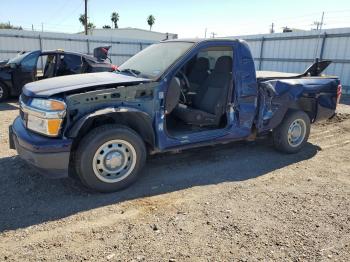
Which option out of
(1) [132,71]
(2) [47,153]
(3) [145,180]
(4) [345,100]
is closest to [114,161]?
(3) [145,180]

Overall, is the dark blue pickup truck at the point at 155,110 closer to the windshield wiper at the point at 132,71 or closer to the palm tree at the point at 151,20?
the windshield wiper at the point at 132,71

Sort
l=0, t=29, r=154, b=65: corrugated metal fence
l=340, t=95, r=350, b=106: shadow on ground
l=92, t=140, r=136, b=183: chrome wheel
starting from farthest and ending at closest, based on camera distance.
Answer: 1. l=0, t=29, r=154, b=65: corrugated metal fence
2. l=340, t=95, r=350, b=106: shadow on ground
3. l=92, t=140, r=136, b=183: chrome wheel

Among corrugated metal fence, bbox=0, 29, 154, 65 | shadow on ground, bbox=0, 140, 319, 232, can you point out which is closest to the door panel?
shadow on ground, bbox=0, 140, 319, 232

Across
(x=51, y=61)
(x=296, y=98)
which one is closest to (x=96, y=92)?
(x=296, y=98)

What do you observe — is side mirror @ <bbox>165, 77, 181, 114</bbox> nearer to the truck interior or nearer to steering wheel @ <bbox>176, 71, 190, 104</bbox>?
the truck interior

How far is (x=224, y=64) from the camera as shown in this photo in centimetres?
501

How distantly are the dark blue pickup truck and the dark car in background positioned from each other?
5.09 m

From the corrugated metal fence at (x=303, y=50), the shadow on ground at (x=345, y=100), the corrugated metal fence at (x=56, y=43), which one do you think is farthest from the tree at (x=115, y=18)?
the shadow on ground at (x=345, y=100)

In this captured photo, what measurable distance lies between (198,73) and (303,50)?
12.2 meters

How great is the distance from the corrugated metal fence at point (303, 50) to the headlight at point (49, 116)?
1339cm

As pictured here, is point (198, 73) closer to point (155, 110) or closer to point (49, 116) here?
point (155, 110)

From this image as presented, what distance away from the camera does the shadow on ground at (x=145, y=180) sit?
3.57m

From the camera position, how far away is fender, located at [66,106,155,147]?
3.63m

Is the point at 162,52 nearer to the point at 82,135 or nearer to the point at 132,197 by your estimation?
the point at 82,135
